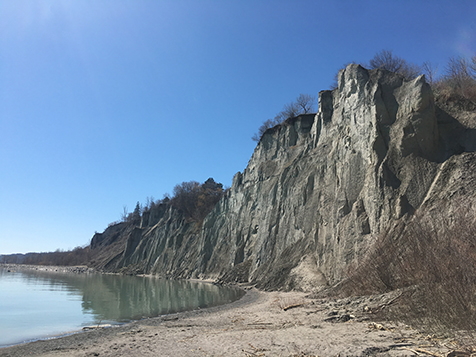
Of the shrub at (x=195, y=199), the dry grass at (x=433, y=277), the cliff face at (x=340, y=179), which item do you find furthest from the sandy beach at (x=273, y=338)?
the shrub at (x=195, y=199)

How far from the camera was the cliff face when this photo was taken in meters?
17.5

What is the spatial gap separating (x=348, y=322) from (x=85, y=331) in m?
10.6

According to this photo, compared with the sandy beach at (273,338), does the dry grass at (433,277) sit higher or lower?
higher

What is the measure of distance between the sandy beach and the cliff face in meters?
7.42

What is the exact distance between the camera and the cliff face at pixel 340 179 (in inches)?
688

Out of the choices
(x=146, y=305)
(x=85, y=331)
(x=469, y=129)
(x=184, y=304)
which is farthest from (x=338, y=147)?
(x=85, y=331)

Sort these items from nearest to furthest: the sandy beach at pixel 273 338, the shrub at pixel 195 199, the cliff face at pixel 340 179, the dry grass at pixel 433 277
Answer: the dry grass at pixel 433 277 < the sandy beach at pixel 273 338 < the cliff face at pixel 340 179 < the shrub at pixel 195 199

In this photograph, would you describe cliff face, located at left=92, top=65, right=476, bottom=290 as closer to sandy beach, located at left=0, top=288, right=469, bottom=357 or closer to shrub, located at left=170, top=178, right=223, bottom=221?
sandy beach, located at left=0, top=288, right=469, bottom=357

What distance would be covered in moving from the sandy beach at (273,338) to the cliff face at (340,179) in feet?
24.3

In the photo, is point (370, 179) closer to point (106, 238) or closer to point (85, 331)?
point (85, 331)

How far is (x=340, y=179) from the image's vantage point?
2252cm

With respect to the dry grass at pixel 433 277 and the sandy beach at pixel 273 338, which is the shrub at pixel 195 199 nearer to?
the sandy beach at pixel 273 338

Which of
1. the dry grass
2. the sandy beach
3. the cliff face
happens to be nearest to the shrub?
the cliff face

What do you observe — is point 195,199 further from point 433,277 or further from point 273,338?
point 433,277
